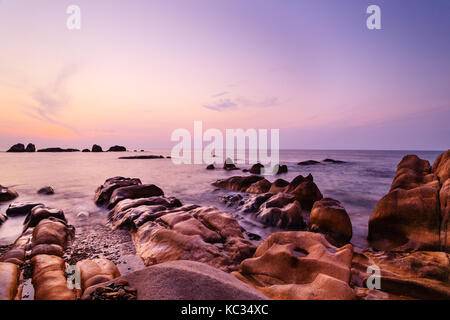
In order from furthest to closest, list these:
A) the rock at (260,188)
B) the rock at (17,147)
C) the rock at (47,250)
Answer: the rock at (17,147)
the rock at (260,188)
the rock at (47,250)

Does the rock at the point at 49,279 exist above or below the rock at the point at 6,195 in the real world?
above

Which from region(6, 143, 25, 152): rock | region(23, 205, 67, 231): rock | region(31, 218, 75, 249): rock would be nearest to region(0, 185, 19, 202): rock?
region(23, 205, 67, 231): rock

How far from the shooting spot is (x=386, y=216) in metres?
5.86

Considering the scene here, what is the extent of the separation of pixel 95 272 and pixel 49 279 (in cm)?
67

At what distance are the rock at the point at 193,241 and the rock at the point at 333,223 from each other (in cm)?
282

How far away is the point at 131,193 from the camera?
1005cm

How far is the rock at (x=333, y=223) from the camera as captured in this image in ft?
20.4

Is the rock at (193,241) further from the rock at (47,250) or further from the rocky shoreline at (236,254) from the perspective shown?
the rock at (47,250)

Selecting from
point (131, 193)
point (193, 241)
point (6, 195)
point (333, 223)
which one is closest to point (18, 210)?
point (131, 193)

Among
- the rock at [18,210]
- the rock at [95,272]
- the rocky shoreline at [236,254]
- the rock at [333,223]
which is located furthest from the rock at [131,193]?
the rock at [333,223]

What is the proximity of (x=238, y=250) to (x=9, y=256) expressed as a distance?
5.03m

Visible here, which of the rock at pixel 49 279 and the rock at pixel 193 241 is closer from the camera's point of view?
the rock at pixel 49 279
